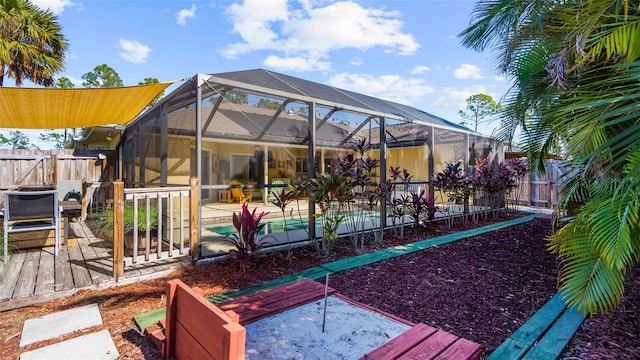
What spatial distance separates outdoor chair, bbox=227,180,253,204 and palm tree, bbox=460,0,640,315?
370 centimetres

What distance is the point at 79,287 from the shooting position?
3.23 metres

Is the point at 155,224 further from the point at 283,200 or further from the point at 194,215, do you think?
the point at 283,200

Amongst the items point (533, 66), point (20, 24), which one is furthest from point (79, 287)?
point (20, 24)

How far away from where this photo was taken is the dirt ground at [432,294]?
8.00 feet

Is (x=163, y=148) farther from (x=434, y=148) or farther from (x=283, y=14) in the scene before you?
(x=434, y=148)

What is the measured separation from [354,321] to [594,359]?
1.75 meters

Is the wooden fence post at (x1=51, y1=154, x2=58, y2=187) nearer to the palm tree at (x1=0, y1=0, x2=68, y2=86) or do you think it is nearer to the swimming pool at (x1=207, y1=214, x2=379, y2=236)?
the palm tree at (x1=0, y1=0, x2=68, y2=86)

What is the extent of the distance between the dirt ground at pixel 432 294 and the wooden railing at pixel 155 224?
30 cm

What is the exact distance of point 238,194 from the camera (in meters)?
4.50

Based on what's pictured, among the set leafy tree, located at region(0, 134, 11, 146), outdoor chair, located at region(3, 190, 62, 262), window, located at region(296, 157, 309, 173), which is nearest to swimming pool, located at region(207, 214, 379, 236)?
window, located at region(296, 157, 309, 173)

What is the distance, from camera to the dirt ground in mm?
2438

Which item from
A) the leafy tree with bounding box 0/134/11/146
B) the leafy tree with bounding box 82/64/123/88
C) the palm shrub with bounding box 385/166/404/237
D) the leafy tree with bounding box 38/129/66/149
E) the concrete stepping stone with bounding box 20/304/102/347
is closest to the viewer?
the concrete stepping stone with bounding box 20/304/102/347

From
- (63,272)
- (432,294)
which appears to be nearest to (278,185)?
(432,294)

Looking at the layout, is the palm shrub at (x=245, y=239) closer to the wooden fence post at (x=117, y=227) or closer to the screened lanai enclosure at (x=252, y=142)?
the screened lanai enclosure at (x=252, y=142)
